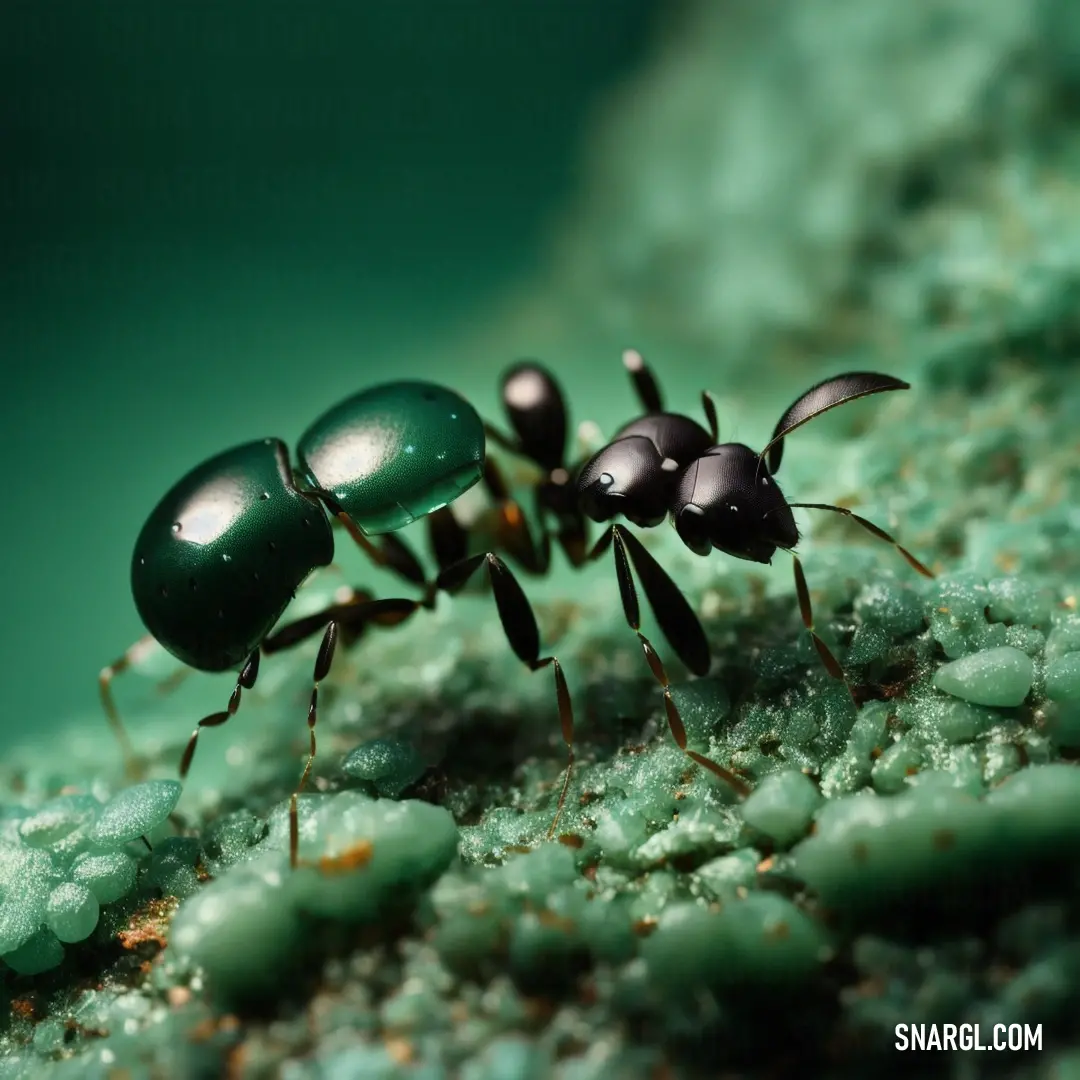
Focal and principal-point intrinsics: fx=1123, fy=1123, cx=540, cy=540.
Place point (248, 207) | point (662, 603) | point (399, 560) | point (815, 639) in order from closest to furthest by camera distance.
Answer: point (815, 639) < point (662, 603) < point (399, 560) < point (248, 207)

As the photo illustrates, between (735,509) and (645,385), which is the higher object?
(645,385)

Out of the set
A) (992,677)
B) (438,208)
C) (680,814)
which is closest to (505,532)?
(680,814)

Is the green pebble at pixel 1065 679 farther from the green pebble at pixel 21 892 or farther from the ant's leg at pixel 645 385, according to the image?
the green pebble at pixel 21 892

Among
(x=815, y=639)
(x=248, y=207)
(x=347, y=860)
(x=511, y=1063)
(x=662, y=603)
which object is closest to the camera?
(x=511, y=1063)

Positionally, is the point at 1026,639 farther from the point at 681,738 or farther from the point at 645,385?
the point at 645,385

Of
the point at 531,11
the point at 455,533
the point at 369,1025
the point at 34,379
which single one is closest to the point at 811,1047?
the point at 369,1025

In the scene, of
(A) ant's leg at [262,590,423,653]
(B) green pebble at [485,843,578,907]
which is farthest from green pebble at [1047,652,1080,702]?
(A) ant's leg at [262,590,423,653]
